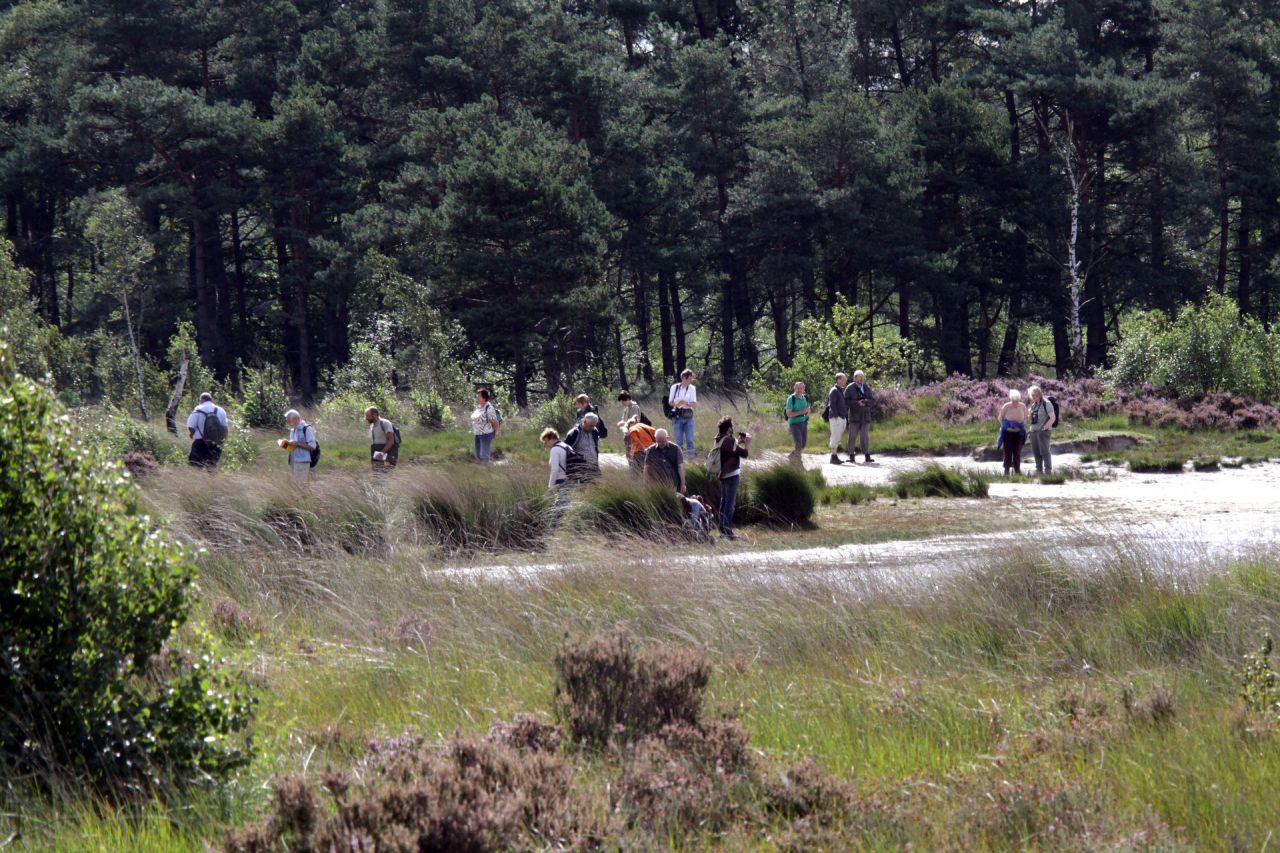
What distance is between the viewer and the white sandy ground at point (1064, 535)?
28.3 feet

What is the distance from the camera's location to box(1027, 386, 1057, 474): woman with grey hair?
68.0 feet

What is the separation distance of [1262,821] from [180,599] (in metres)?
4.18

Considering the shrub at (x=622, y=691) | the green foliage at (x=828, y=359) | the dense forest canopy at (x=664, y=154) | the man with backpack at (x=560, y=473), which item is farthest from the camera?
the dense forest canopy at (x=664, y=154)

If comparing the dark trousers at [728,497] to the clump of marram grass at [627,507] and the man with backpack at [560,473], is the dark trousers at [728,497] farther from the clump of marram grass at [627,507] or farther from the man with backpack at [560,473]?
the man with backpack at [560,473]

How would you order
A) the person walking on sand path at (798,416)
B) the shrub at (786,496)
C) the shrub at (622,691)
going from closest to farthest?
the shrub at (622,691), the shrub at (786,496), the person walking on sand path at (798,416)

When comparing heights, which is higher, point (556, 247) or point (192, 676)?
point (556, 247)

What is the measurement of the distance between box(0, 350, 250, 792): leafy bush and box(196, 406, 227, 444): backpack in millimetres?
13760

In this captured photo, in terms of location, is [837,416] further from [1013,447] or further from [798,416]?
[1013,447]

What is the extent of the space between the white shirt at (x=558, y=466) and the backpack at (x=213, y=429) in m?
6.00

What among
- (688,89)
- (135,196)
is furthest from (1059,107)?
(135,196)

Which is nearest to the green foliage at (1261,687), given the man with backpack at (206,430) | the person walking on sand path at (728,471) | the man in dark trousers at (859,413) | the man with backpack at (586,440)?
the person walking on sand path at (728,471)

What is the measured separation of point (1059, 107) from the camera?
46.4 m

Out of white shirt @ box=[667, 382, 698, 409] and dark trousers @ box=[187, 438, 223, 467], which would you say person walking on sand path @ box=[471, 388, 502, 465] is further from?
dark trousers @ box=[187, 438, 223, 467]

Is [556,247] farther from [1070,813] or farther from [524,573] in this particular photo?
[1070,813]
